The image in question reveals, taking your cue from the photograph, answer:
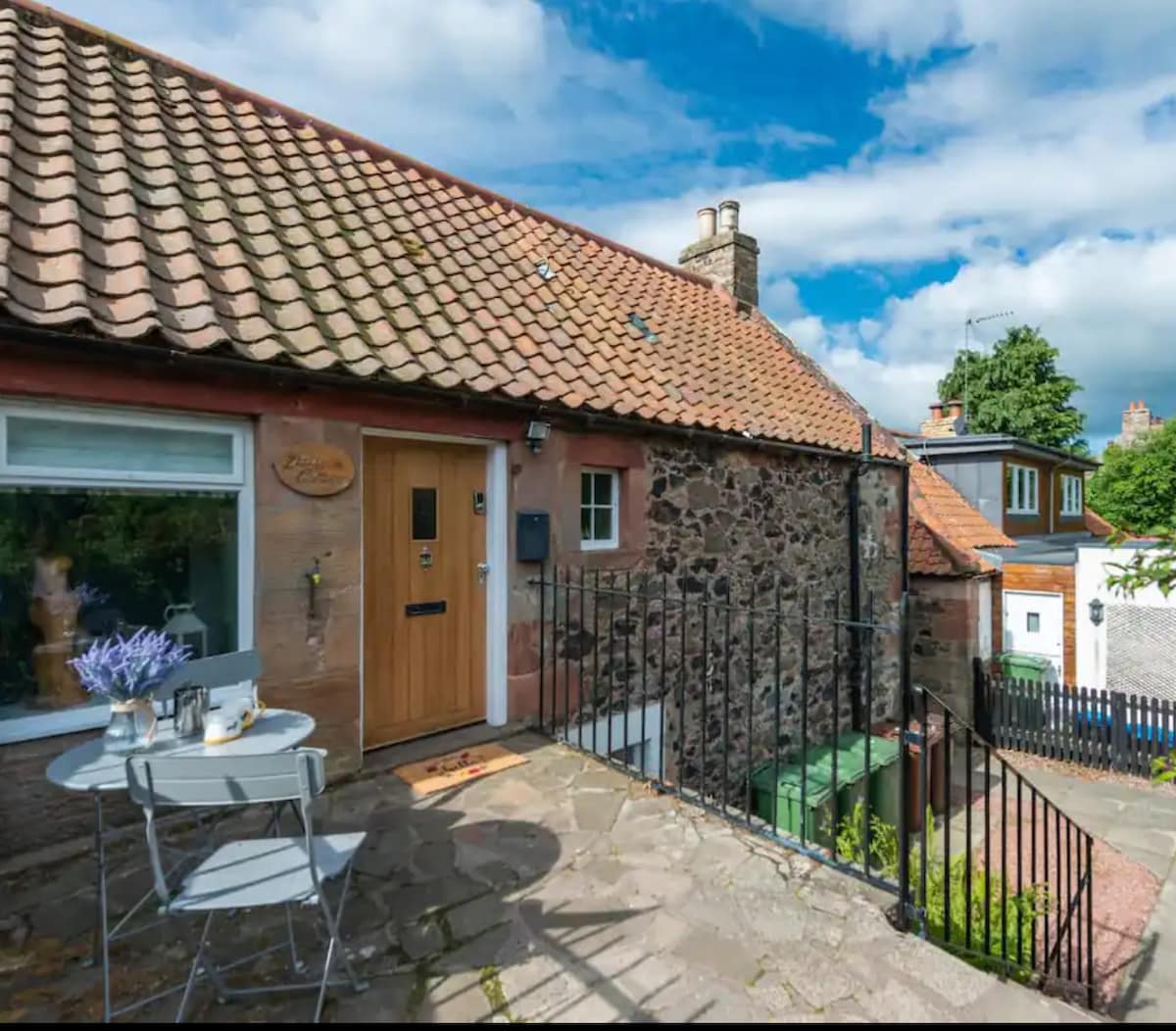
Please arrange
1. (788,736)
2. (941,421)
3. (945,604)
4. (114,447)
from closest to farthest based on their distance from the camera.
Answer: (114,447)
(788,736)
(945,604)
(941,421)

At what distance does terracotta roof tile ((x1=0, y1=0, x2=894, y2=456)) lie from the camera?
3.93 meters

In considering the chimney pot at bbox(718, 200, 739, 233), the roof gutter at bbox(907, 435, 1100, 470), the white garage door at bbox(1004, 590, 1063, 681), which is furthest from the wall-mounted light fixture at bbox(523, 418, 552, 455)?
the roof gutter at bbox(907, 435, 1100, 470)

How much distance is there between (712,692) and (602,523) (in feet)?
7.23

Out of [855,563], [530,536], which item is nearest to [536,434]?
[530,536]

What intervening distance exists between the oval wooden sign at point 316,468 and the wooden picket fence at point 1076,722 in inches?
468

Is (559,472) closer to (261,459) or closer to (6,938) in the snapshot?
(261,459)

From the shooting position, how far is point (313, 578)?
14.2 ft

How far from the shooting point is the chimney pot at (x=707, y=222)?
10.9 meters

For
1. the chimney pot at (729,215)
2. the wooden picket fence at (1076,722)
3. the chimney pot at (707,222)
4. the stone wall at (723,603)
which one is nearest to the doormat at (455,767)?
the stone wall at (723,603)

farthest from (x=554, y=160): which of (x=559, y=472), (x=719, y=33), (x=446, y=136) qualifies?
(x=559, y=472)

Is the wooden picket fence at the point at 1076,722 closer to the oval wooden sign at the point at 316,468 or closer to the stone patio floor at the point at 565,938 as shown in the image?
the stone patio floor at the point at 565,938

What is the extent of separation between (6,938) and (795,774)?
22.4ft

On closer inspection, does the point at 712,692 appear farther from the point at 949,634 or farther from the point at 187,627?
the point at 949,634

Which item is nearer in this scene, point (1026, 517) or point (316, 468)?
point (316, 468)
